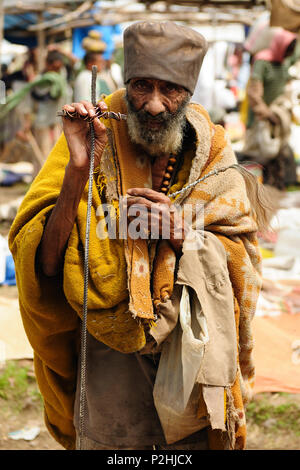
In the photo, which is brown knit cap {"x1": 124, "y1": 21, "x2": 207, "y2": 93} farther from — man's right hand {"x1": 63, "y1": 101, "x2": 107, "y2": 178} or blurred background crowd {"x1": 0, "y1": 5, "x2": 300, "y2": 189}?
blurred background crowd {"x1": 0, "y1": 5, "x2": 300, "y2": 189}

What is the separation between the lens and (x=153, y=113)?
2.21 metres

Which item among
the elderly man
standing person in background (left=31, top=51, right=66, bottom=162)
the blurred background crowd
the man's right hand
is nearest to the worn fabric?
the elderly man

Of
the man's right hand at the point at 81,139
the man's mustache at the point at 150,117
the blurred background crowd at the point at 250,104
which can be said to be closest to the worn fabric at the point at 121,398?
the man's right hand at the point at 81,139

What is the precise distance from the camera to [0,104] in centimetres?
981

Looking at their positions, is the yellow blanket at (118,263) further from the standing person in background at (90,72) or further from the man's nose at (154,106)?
the standing person in background at (90,72)

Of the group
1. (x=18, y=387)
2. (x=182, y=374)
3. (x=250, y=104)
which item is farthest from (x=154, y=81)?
(x=250, y=104)

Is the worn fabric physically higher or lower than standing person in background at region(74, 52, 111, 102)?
higher

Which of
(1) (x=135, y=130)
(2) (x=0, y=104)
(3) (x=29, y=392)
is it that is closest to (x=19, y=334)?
(3) (x=29, y=392)

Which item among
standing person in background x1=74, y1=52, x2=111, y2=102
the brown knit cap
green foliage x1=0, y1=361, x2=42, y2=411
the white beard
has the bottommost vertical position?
green foliage x1=0, y1=361, x2=42, y2=411

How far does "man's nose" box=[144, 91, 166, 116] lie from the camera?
220 cm

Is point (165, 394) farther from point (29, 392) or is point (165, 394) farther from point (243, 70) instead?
point (243, 70)

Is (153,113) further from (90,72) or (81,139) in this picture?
(90,72)

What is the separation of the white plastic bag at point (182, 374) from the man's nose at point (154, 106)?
2.14 ft
